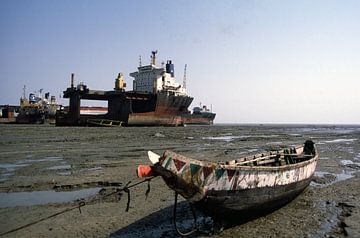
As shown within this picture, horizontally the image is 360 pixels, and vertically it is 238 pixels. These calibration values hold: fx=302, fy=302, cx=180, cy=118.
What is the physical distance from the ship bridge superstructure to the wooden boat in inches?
1577

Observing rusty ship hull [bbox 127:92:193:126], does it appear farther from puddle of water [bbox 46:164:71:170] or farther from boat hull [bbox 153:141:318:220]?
boat hull [bbox 153:141:318:220]

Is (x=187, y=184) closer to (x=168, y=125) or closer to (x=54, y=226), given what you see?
(x=54, y=226)

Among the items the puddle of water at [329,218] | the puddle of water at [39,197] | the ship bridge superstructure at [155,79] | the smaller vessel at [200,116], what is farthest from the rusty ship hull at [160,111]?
the puddle of water at [329,218]

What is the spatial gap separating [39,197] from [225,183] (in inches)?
199

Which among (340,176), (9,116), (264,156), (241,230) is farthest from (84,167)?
(9,116)

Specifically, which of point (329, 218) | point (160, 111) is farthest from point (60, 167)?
point (160, 111)

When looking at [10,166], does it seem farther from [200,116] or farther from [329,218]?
[200,116]

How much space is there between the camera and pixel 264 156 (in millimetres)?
9039

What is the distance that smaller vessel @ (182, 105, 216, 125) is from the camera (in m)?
75.1

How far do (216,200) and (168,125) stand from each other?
141 feet

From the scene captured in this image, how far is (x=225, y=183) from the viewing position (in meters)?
5.16

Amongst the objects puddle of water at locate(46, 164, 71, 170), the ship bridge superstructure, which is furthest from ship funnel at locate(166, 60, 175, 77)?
puddle of water at locate(46, 164, 71, 170)

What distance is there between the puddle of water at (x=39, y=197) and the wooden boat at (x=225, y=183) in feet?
12.6

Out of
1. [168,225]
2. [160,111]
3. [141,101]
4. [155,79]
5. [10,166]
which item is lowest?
[168,225]
